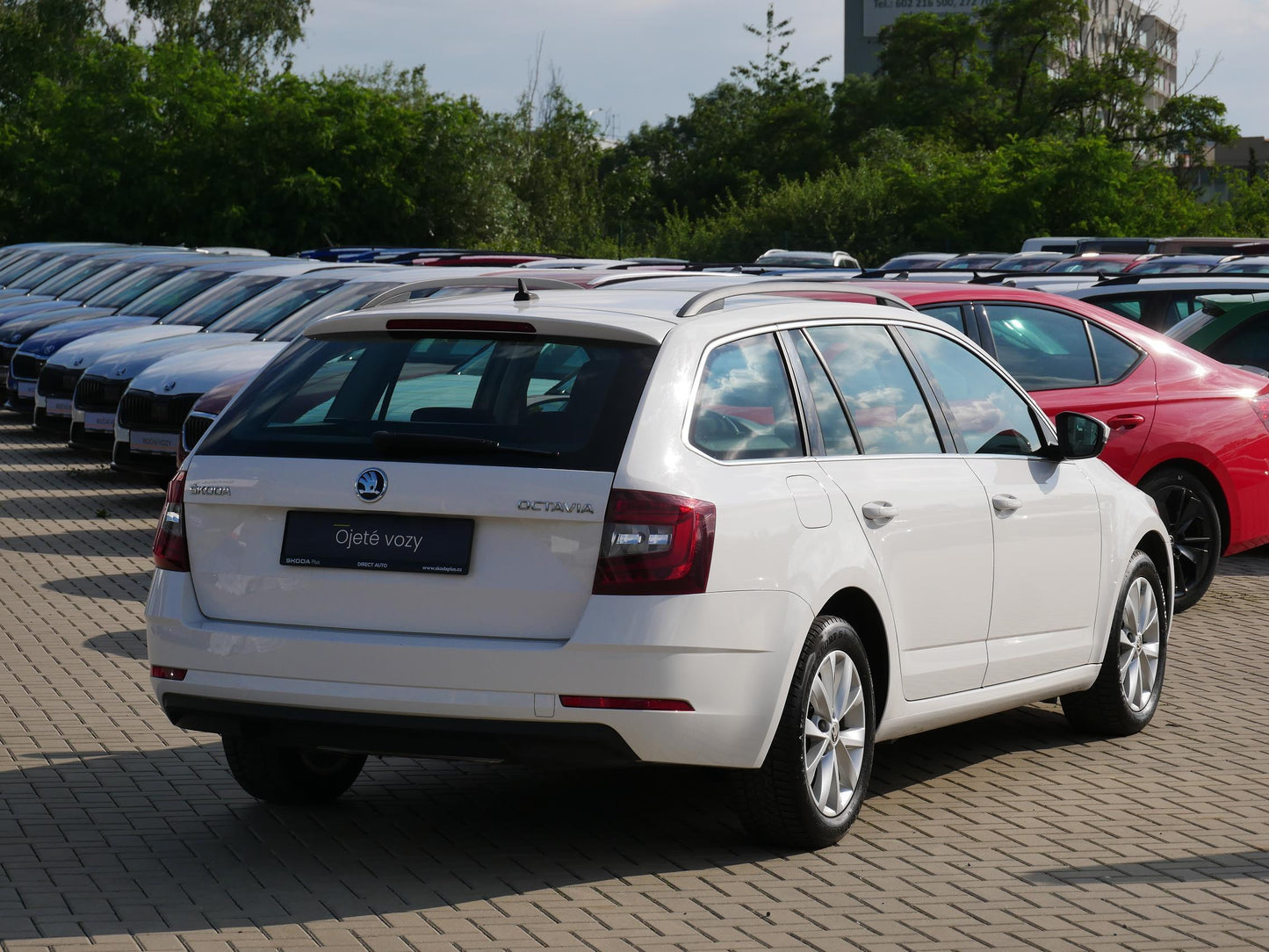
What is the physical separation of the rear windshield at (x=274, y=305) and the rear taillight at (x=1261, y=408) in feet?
25.8

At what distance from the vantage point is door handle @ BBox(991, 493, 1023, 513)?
6402 millimetres

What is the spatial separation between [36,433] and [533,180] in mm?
33799

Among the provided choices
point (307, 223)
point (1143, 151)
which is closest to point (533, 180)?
point (307, 223)

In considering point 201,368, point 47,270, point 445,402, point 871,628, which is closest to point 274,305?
point 201,368

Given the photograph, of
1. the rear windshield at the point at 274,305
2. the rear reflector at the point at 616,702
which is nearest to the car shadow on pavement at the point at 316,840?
the rear reflector at the point at 616,702

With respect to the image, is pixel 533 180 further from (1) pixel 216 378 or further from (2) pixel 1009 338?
(2) pixel 1009 338

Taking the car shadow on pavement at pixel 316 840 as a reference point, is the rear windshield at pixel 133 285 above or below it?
above

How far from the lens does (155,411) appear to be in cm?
1378

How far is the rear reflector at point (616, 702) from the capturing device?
194 inches

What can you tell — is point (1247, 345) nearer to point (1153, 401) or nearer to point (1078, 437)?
point (1153, 401)

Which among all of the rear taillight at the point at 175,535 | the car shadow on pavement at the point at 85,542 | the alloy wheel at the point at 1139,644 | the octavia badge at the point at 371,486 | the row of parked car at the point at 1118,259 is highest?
the row of parked car at the point at 1118,259

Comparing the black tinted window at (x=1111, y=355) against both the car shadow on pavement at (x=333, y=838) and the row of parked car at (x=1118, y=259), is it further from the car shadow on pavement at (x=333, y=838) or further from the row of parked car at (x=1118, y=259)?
the row of parked car at (x=1118, y=259)

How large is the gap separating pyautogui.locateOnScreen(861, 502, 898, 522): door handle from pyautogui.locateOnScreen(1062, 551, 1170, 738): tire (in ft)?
5.66

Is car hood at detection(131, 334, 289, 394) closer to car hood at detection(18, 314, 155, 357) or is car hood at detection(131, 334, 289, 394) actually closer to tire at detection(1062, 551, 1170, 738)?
car hood at detection(18, 314, 155, 357)
